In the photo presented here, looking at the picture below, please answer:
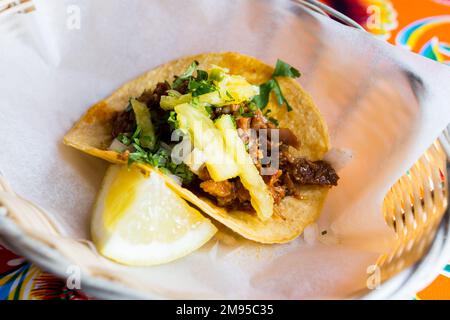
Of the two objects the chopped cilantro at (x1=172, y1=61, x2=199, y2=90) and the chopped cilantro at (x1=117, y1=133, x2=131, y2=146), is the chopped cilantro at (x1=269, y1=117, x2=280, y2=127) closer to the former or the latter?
the chopped cilantro at (x1=172, y1=61, x2=199, y2=90)

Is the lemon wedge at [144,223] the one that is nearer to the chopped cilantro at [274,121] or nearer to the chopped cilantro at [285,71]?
the chopped cilantro at [274,121]

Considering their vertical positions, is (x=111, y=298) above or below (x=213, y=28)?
below

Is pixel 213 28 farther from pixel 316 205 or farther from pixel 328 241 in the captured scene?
pixel 328 241

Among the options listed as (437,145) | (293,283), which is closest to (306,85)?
(437,145)

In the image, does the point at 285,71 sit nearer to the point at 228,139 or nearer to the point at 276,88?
the point at 276,88

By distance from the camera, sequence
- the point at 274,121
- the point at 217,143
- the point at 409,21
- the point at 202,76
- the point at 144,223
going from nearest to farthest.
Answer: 1. the point at 144,223
2. the point at 217,143
3. the point at 202,76
4. the point at 274,121
5. the point at 409,21

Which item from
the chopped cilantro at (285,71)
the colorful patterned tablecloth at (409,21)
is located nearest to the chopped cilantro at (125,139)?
the chopped cilantro at (285,71)

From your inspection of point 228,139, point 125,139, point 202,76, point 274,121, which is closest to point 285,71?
point 274,121
